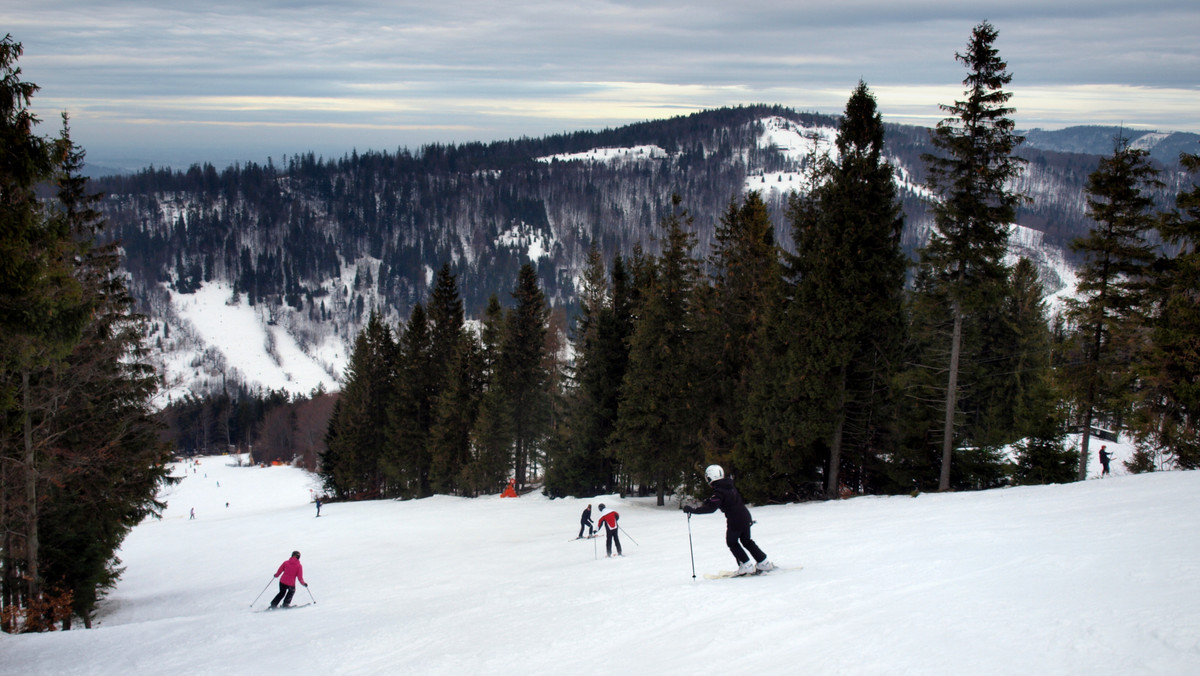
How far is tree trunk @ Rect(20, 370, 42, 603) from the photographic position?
14586 mm

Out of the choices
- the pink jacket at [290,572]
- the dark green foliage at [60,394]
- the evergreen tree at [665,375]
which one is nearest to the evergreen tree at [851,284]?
the evergreen tree at [665,375]

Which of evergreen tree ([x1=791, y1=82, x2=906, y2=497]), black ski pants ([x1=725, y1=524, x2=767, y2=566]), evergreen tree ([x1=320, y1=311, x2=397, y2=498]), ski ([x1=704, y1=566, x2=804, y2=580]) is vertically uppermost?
evergreen tree ([x1=791, y1=82, x2=906, y2=497])

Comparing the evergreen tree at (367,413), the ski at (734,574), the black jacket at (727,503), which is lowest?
the evergreen tree at (367,413)

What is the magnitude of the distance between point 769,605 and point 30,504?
16.7 meters

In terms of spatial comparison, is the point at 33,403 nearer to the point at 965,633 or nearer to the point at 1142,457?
the point at 965,633

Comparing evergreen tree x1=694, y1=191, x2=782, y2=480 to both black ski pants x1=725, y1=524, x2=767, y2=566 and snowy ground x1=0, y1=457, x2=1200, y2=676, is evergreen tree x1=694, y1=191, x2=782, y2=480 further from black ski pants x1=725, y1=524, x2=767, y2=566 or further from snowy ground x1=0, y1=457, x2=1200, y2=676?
black ski pants x1=725, y1=524, x2=767, y2=566

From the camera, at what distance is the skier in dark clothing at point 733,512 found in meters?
9.77

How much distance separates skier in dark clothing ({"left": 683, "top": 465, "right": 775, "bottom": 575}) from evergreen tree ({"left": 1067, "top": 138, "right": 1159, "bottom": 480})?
16.3 metres

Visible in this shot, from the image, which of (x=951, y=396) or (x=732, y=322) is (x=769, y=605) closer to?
(x=951, y=396)

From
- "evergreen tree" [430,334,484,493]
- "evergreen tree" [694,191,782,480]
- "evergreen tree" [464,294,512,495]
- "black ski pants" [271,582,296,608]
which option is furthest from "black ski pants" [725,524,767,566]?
"evergreen tree" [430,334,484,493]

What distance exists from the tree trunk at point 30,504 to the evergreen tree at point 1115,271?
94.0 ft

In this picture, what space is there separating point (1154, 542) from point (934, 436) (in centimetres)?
1452

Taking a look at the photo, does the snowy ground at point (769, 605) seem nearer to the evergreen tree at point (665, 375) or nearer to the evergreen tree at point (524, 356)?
the evergreen tree at point (665, 375)

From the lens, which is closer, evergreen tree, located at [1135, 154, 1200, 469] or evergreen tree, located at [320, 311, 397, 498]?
evergreen tree, located at [1135, 154, 1200, 469]
